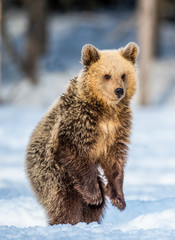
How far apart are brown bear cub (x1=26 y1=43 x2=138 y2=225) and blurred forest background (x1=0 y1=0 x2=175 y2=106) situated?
9.80 m

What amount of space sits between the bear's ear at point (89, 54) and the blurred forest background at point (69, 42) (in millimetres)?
9738

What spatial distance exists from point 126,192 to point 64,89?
2.30 metres

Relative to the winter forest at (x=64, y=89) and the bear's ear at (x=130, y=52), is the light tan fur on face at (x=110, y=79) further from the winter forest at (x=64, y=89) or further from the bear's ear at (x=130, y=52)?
the winter forest at (x=64, y=89)

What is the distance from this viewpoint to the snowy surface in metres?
3.81

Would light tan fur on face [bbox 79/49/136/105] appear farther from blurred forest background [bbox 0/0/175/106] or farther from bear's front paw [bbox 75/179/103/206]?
blurred forest background [bbox 0/0/175/106]

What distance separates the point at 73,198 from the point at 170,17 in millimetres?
26188

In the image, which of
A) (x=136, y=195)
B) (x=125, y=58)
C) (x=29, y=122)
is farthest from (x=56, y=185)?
(x=29, y=122)

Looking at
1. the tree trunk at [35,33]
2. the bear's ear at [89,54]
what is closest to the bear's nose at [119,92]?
the bear's ear at [89,54]

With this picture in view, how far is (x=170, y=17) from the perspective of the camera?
29312 mm

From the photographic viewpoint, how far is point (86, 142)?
14.8 ft

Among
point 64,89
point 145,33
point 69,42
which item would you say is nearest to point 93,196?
point 64,89

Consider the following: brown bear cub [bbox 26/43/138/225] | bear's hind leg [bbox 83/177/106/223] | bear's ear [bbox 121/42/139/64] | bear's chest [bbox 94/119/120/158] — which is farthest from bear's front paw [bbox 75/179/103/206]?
bear's ear [bbox 121/42/139/64]

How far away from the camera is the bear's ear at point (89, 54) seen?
15.1ft

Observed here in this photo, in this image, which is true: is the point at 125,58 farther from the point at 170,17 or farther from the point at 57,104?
the point at 170,17
